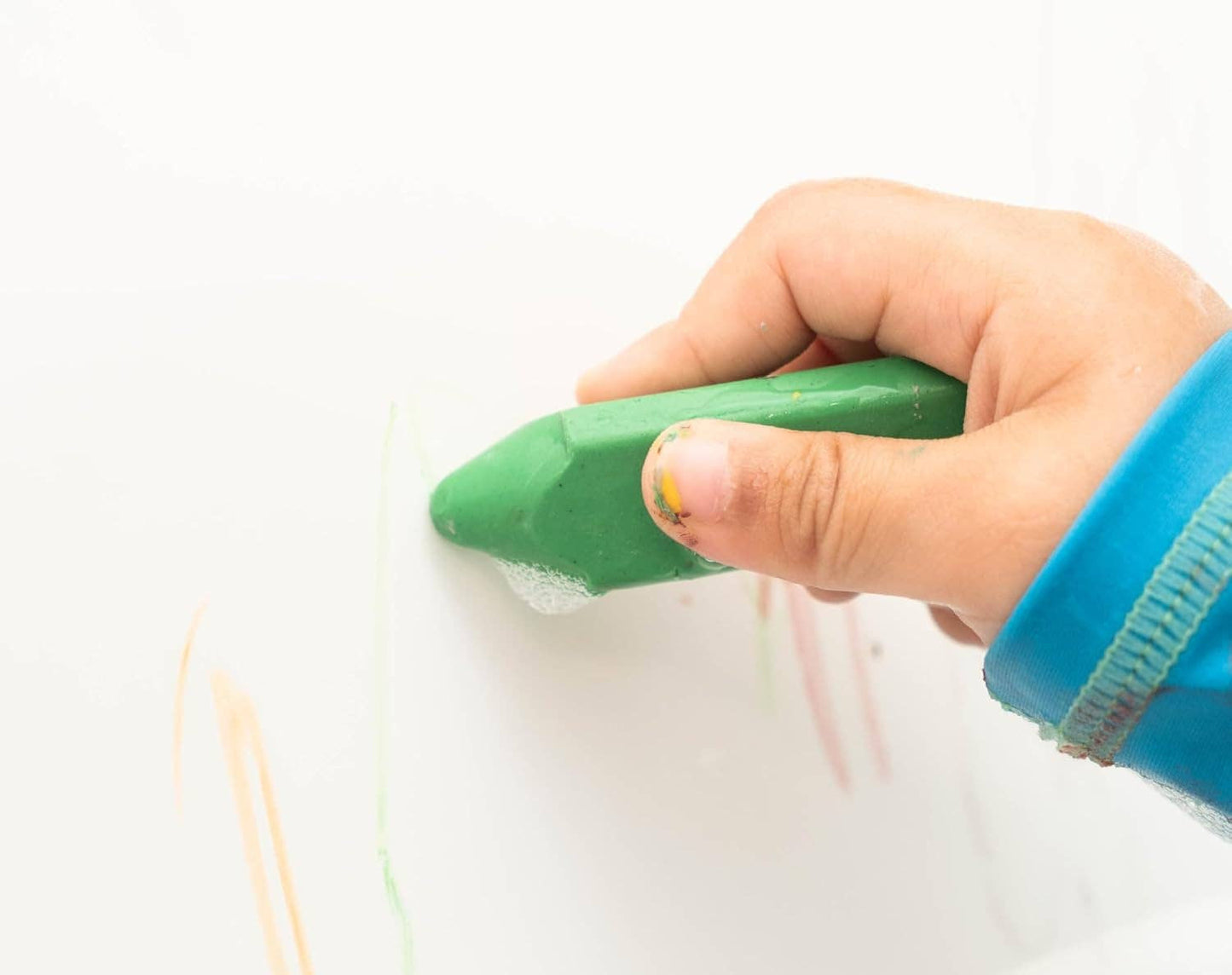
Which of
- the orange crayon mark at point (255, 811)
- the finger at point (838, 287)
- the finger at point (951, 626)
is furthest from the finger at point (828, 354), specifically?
the orange crayon mark at point (255, 811)

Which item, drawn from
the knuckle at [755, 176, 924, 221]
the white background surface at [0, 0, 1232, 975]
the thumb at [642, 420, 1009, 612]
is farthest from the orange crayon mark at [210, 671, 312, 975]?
the knuckle at [755, 176, 924, 221]

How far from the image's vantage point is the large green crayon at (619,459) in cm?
34

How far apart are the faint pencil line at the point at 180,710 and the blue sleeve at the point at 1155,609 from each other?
0.80 ft

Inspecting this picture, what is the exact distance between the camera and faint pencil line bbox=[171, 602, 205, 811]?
0.34 meters

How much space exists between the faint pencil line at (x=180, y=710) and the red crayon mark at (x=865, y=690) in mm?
265

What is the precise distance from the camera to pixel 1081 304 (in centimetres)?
32

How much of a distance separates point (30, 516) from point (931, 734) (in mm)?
365

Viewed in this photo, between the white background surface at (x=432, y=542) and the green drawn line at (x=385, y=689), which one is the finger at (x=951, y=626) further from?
the green drawn line at (x=385, y=689)

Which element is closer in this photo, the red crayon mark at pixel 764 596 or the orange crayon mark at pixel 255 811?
the orange crayon mark at pixel 255 811

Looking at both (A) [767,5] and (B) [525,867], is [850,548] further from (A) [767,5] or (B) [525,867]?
(A) [767,5]

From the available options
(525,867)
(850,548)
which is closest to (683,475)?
(850,548)

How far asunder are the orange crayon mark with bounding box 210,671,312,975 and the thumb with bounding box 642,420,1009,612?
0.49 feet

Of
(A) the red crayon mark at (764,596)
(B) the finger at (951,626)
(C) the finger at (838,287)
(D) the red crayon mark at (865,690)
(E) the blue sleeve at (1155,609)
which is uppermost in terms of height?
(C) the finger at (838,287)

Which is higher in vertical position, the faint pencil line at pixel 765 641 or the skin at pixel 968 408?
the skin at pixel 968 408
